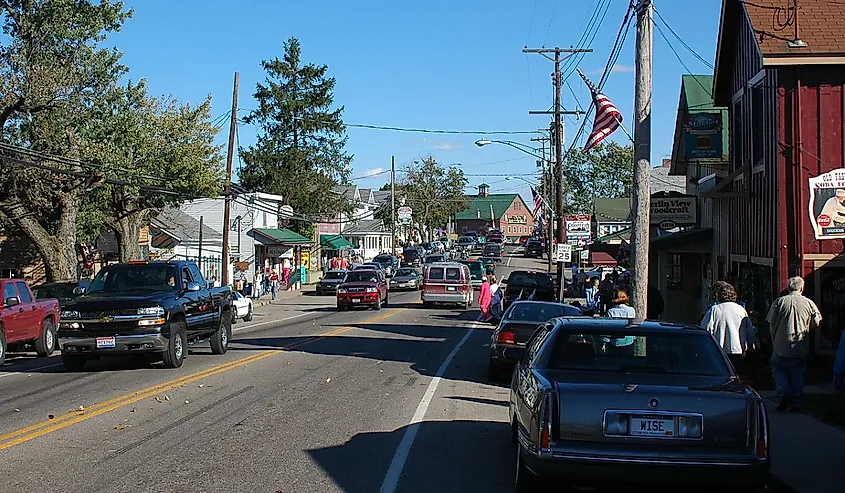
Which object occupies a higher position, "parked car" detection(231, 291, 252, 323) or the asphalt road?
"parked car" detection(231, 291, 252, 323)

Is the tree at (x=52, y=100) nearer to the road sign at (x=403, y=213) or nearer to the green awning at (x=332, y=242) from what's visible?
the green awning at (x=332, y=242)

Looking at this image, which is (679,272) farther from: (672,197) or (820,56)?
(820,56)

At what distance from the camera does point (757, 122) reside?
1850 centimetres

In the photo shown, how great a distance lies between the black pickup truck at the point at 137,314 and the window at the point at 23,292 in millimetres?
3754

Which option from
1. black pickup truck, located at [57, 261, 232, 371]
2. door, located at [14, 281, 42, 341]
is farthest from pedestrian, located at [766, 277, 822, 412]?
door, located at [14, 281, 42, 341]

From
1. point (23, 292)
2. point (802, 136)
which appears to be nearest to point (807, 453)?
point (802, 136)

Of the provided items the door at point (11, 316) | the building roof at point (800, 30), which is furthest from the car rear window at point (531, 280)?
the door at point (11, 316)

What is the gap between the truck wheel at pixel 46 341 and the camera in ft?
70.4

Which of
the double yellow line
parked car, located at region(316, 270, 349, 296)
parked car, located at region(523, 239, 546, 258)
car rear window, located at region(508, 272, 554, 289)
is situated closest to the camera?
the double yellow line

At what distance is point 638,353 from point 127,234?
35.1 metres

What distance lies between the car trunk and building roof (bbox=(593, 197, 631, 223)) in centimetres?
5498

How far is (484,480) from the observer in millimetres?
8758

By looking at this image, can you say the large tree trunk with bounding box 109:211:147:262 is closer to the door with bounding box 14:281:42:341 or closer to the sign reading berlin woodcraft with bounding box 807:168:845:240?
the door with bounding box 14:281:42:341

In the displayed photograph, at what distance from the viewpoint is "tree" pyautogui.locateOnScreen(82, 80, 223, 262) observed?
31.7 m
